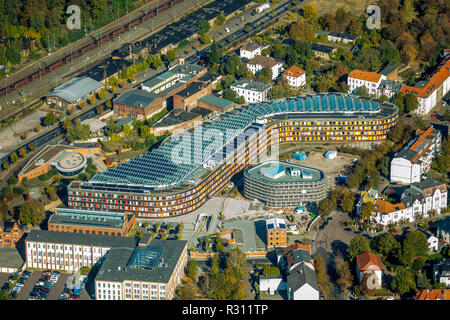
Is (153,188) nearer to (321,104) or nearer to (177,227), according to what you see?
(177,227)

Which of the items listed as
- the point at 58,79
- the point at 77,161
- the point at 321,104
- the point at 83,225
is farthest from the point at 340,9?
the point at 83,225

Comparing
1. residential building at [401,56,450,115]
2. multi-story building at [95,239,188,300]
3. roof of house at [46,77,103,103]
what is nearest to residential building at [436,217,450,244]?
multi-story building at [95,239,188,300]

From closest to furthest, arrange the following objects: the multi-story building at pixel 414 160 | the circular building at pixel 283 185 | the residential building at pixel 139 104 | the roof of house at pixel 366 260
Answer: the roof of house at pixel 366 260 → the circular building at pixel 283 185 → the multi-story building at pixel 414 160 → the residential building at pixel 139 104

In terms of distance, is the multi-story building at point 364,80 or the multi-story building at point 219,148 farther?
the multi-story building at point 364,80

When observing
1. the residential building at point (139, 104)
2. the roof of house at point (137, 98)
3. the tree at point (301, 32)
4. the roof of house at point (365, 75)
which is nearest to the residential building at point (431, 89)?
the roof of house at point (365, 75)

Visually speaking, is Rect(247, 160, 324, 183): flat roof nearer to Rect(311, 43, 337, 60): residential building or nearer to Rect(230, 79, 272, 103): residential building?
Rect(230, 79, 272, 103): residential building

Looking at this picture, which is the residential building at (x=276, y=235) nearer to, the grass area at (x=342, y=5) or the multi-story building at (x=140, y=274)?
the multi-story building at (x=140, y=274)
